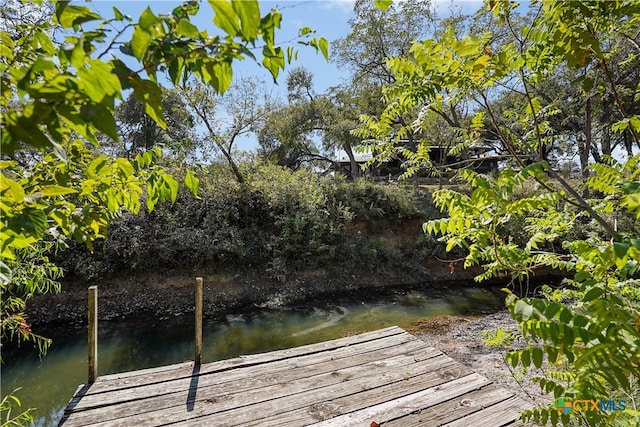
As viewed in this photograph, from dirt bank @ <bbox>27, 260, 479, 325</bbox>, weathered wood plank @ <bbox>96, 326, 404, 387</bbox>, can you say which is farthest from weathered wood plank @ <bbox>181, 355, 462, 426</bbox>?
dirt bank @ <bbox>27, 260, 479, 325</bbox>

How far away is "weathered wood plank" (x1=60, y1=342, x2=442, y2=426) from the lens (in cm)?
222

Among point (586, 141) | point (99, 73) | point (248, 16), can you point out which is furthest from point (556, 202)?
point (586, 141)

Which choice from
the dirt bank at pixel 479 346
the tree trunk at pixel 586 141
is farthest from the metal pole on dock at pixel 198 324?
the tree trunk at pixel 586 141

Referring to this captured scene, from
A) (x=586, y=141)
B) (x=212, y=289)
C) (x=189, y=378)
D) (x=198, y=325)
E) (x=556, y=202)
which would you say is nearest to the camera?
(x=556, y=202)

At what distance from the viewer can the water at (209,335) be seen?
4.36 m

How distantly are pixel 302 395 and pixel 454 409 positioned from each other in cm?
108

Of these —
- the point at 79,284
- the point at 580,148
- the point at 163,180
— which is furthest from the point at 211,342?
the point at 580,148

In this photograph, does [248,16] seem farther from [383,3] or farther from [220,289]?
[220,289]

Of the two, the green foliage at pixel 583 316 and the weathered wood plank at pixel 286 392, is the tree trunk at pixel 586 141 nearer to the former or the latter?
the weathered wood plank at pixel 286 392

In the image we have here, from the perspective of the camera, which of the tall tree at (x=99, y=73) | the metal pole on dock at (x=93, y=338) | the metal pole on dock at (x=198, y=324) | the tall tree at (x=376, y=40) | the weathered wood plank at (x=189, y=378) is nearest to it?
the tall tree at (x=99, y=73)

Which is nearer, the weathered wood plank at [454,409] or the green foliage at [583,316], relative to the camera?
the green foliage at [583,316]

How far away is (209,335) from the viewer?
580 cm

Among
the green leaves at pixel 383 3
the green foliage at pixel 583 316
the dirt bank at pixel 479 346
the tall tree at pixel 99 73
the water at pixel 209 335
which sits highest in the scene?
the green leaves at pixel 383 3

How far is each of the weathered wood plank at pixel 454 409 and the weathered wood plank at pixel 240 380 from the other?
0.60 meters
